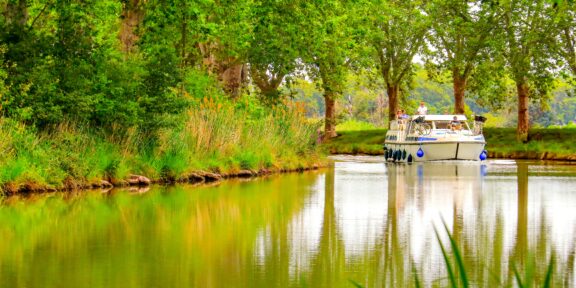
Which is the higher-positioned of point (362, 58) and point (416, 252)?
point (362, 58)

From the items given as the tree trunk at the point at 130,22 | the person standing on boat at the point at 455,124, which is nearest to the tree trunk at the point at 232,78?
the person standing on boat at the point at 455,124

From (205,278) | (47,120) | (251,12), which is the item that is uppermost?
(251,12)

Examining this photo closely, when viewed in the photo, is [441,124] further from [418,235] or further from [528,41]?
[418,235]

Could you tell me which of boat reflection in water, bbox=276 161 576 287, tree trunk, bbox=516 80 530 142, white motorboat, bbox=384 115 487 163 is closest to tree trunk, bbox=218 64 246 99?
white motorboat, bbox=384 115 487 163

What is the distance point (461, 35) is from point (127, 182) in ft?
142

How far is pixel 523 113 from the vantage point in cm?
6197

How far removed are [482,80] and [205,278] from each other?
56.0 metres

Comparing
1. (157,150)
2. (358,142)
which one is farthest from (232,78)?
(358,142)

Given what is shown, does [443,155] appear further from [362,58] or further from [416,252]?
[416,252]

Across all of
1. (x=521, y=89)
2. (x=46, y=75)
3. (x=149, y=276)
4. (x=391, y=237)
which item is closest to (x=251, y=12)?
(x=46, y=75)

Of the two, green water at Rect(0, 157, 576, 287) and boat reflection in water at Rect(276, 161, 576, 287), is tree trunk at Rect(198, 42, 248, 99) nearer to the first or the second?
boat reflection in water at Rect(276, 161, 576, 287)

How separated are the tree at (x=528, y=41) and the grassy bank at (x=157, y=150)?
21432 millimetres

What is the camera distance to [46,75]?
78.5ft

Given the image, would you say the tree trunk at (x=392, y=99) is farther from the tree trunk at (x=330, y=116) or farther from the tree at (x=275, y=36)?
the tree at (x=275, y=36)
